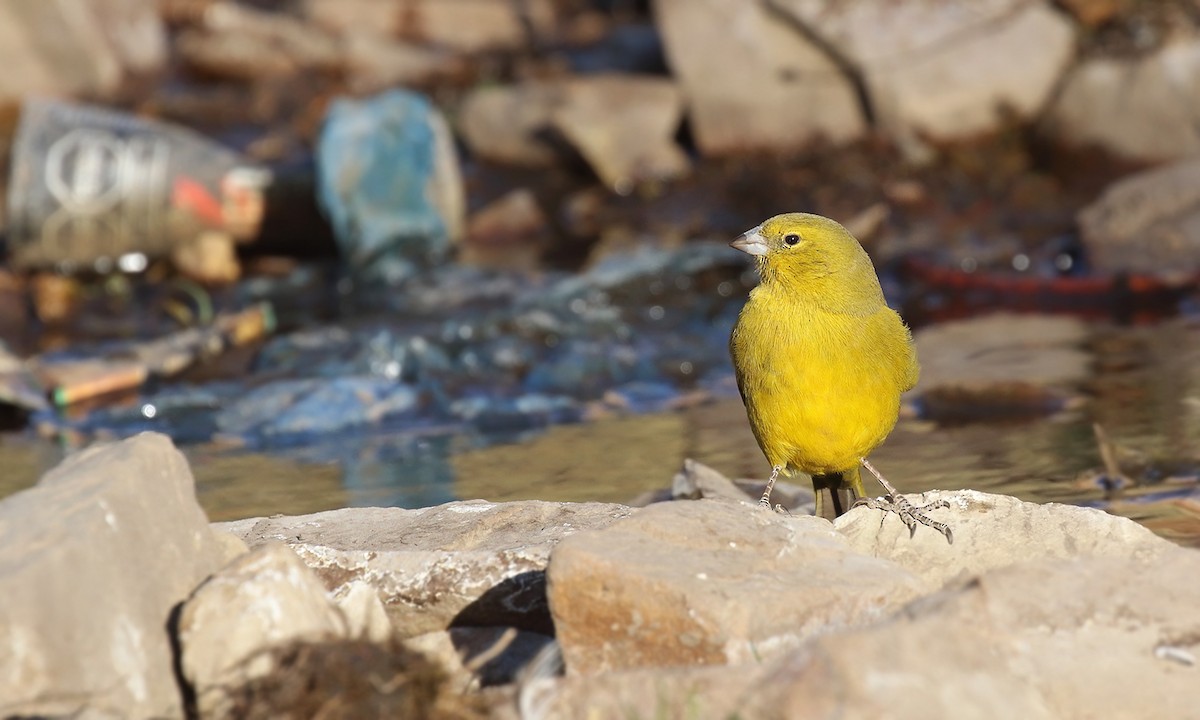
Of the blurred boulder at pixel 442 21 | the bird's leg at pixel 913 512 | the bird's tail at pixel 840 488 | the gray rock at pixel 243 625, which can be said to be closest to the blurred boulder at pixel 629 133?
the blurred boulder at pixel 442 21

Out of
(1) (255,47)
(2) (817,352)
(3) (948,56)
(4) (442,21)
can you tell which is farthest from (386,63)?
(2) (817,352)

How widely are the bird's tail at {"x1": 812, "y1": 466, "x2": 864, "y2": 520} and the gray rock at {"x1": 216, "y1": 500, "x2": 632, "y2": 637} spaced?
847 millimetres

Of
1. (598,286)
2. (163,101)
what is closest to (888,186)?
(598,286)

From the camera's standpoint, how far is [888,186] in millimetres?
11867

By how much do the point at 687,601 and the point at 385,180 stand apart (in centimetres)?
895

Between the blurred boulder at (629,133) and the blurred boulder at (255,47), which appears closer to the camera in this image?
the blurred boulder at (629,133)

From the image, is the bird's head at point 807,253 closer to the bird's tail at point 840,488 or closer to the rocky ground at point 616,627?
the bird's tail at point 840,488

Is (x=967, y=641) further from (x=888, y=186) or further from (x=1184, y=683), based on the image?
(x=888, y=186)

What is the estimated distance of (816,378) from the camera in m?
4.47

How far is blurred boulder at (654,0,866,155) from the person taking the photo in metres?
12.4

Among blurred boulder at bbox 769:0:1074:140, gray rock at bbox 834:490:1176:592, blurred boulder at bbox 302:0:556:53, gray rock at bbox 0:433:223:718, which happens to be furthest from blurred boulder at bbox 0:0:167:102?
gray rock at bbox 834:490:1176:592

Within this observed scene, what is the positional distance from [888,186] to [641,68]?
3129 mm

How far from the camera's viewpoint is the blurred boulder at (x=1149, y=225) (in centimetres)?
974

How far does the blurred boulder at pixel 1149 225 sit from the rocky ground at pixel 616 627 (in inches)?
255
